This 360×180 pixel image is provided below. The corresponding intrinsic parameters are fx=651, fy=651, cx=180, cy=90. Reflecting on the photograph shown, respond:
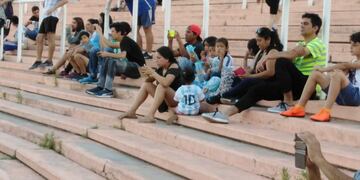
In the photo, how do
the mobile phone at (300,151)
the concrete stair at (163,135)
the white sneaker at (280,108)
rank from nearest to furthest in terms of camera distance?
the mobile phone at (300,151)
the concrete stair at (163,135)
the white sneaker at (280,108)

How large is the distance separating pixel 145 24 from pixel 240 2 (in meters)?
2.40

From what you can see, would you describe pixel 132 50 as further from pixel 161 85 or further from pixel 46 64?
pixel 46 64

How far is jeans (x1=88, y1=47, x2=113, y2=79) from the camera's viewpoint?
9891 millimetres

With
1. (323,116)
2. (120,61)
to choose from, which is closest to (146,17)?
(120,61)

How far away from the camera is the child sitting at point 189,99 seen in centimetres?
744

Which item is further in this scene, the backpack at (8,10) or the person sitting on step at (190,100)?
the backpack at (8,10)

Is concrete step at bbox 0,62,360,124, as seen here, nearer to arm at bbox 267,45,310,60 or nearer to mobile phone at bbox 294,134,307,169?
arm at bbox 267,45,310,60

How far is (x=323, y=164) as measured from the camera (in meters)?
3.26

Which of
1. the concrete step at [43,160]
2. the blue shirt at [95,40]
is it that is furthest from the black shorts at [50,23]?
the concrete step at [43,160]

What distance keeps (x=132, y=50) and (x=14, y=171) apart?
9.25 feet

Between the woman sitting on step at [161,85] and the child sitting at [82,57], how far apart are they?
2852mm

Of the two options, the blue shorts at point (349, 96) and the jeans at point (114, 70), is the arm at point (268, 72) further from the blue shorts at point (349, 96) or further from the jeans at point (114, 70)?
the jeans at point (114, 70)

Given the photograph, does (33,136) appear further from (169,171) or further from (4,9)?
(4,9)

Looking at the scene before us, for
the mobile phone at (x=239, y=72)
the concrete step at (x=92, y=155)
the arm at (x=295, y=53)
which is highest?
the arm at (x=295, y=53)
